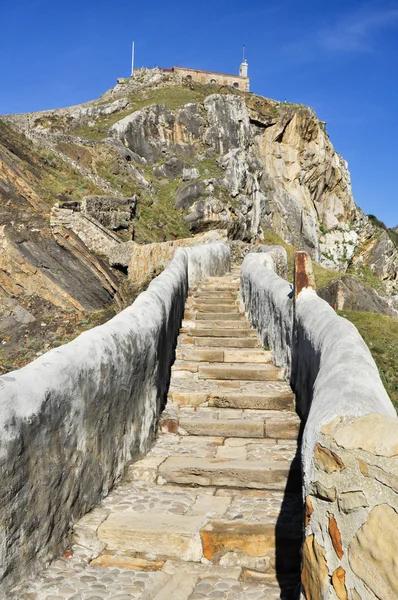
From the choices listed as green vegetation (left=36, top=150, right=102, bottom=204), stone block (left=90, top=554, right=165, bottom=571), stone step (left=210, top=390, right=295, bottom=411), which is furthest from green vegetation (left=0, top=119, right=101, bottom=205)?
stone block (left=90, top=554, right=165, bottom=571)

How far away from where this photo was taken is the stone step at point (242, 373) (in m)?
6.71

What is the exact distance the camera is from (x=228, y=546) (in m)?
3.38

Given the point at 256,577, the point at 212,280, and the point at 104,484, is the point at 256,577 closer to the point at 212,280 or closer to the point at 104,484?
the point at 104,484

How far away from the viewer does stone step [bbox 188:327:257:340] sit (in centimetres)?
829

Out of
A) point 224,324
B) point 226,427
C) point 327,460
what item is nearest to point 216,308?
point 224,324

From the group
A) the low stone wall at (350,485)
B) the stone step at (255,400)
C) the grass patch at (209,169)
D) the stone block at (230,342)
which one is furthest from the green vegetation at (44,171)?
the low stone wall at (350,485)

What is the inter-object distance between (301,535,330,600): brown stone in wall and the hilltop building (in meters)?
56.7

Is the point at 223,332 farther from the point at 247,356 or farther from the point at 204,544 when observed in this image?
the point at 204,544

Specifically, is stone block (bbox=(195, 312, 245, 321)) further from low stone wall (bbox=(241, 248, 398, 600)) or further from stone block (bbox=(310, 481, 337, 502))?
stone block (bbox=(310, 481, 337, 502))

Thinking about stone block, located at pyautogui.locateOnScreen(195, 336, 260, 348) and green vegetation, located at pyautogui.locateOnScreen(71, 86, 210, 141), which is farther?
green vegetation, located at pyautogui.locateOnScreen(71, 86, 210, 141)

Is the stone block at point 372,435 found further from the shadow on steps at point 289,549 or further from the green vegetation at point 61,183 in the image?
the green vegetation at point 61,183

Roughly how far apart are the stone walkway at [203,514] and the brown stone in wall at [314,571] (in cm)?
71

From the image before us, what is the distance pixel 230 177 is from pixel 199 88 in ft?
55.2

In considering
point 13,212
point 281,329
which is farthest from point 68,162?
point 281,329
